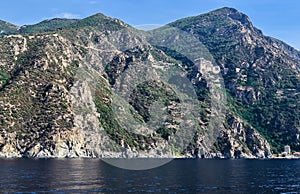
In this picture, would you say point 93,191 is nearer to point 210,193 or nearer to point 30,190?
point 30,190

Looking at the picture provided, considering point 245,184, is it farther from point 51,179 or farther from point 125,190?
point 51,179

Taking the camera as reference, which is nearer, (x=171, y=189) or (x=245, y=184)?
(x=171, y=189)

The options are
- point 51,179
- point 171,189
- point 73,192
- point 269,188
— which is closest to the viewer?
A: point 73,192

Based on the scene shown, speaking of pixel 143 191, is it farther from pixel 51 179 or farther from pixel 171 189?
pixel 51 179

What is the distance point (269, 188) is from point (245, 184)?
842cm

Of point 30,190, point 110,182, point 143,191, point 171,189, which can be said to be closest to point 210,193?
point 171,189

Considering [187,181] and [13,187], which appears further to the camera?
[187,181]

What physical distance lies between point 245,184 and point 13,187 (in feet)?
201

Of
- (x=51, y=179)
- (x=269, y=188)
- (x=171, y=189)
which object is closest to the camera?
(x=171, y=189)

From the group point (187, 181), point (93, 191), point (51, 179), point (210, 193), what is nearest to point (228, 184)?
point (187, 181)

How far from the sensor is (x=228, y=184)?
10338 cm

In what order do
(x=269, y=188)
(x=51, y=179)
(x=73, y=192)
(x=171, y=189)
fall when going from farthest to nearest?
(x=51, y=179)
(x=269, y=188)
(x=171, y=189)
(x=73, y=192)

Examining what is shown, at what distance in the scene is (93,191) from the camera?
276 ft

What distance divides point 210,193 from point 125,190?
64.1 feet
